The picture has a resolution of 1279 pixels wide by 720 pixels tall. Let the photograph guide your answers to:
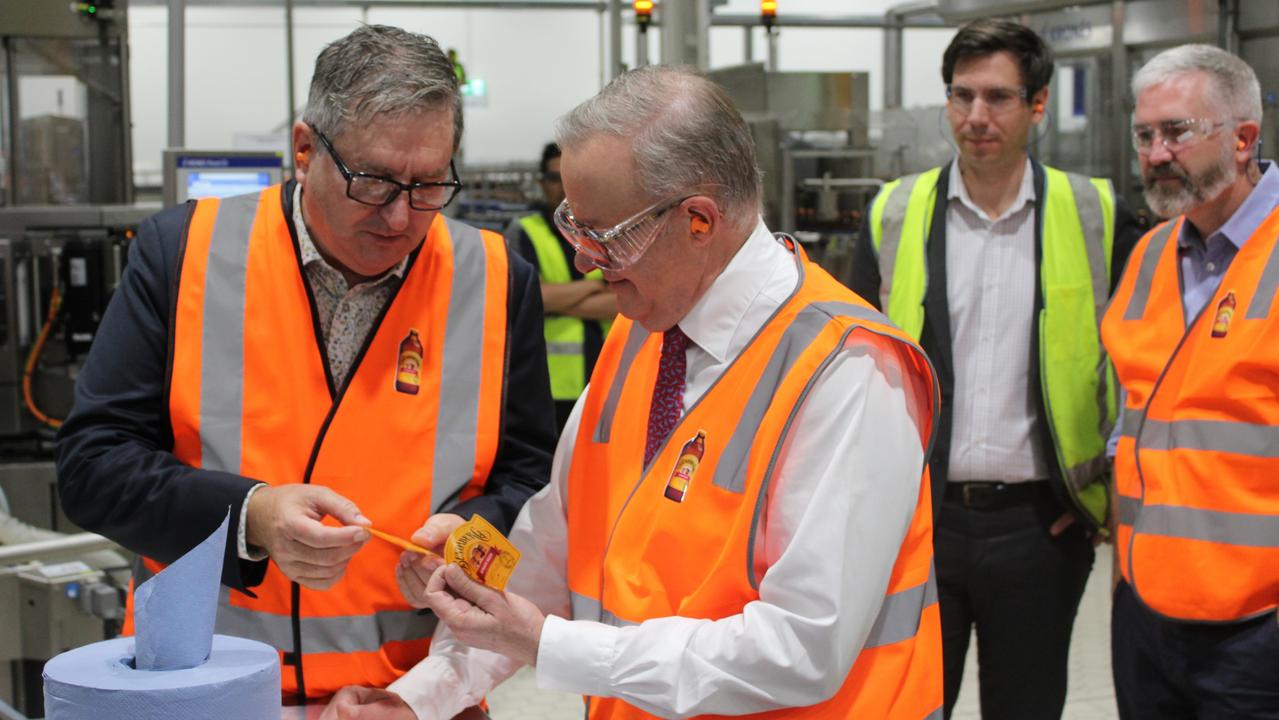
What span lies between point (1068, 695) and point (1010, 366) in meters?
2.19

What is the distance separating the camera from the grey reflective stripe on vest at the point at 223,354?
1810 mm

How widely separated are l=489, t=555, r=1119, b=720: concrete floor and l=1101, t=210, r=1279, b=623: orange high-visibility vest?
1861mm

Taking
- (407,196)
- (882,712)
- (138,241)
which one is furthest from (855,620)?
(138,241)

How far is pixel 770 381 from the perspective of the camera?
1.53m

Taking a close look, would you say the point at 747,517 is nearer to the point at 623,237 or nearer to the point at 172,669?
the point at 623,237

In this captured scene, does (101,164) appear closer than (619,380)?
No

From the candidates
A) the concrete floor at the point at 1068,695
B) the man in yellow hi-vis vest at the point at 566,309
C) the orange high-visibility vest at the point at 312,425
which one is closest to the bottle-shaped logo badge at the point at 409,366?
the orange high-visibility vest at the point at 312,425

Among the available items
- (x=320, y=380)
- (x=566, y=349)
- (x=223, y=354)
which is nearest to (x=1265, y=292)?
(x=320, y=380)

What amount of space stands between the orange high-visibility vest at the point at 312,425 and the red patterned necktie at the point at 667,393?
0.32 m

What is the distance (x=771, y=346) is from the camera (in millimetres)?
1560

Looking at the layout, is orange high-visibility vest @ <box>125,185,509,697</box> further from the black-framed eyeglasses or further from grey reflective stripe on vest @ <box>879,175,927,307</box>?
grey reflective stripe on vest @ <box>879,175,927,307</box>

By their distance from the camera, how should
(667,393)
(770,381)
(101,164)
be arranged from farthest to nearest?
1. (101,164)
2. (667,393)
3. (770,381)

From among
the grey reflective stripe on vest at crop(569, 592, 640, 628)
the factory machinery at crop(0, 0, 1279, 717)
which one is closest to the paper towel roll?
the grey reflective stripe on vest at crop(569, 592, 640, 628)

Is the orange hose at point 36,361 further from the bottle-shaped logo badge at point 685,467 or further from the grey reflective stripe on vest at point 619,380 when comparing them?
the bottle-shaped logo badge at point 685,467
